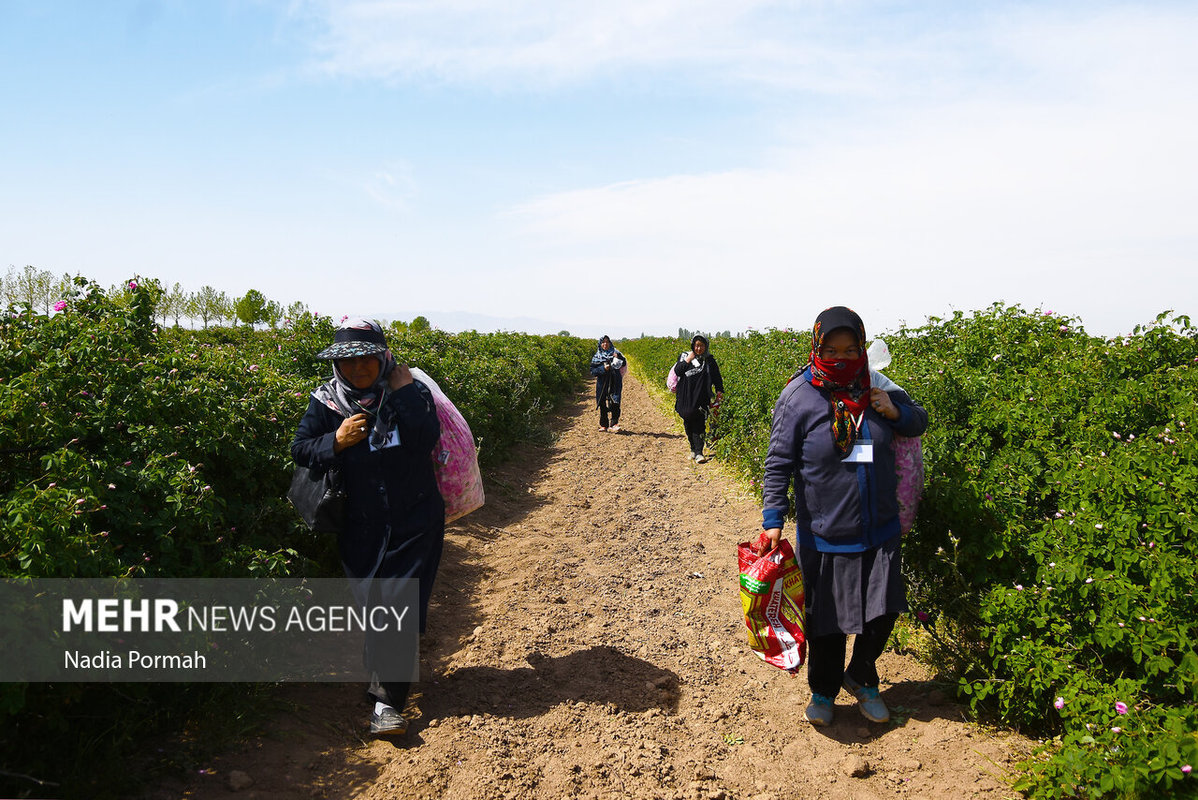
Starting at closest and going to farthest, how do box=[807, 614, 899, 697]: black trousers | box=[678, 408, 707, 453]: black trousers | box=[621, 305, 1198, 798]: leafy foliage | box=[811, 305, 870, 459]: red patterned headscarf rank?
box=[621, 305, 1198, 798]: leafy foliage, box=[811, 305, 870, 459]: red patterned headscarf, box=[807, 614, 899, 697]: black trousers, box=[678, 408, 707, 453]: black trousers

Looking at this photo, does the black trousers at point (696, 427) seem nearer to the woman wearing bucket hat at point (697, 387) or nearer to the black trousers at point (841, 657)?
the woman wearing bucket hat at point (697, 387)

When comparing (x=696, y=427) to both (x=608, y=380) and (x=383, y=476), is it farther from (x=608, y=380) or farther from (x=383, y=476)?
(x=383, y=476)

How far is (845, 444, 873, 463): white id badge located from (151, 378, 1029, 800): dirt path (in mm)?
1365

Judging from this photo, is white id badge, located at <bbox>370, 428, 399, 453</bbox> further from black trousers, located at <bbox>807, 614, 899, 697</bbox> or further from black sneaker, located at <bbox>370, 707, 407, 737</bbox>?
black trousers, located at <bbox>807, 614, 899, 697</bbox>

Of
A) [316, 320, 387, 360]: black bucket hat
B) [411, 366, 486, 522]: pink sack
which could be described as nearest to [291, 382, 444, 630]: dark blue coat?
[411, 366, 486, 522]: pink sack

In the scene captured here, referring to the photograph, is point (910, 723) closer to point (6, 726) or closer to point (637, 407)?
point (6, 726)

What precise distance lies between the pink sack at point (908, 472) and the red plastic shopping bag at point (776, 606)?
593mm

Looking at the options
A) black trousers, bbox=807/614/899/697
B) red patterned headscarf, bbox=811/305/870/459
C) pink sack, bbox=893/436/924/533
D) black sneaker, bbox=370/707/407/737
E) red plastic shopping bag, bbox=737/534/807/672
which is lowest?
black sneaker, bbox=370/707/407/737

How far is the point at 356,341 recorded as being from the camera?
3.50 meters

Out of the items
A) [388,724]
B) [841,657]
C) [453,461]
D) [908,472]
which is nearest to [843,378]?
[908,472]

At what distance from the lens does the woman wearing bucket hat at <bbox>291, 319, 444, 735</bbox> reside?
3496 millimetres

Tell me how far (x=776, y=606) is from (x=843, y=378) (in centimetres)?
112

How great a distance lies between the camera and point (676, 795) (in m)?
3.20

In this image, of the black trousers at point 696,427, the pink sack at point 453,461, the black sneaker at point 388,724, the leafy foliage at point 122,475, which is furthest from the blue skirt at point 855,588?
the black trousers at point 696,427
